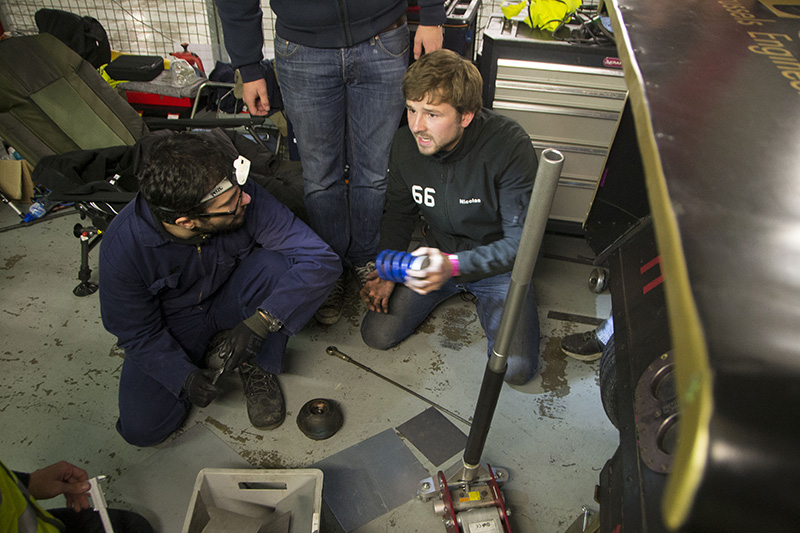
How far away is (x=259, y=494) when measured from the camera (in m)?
1.42

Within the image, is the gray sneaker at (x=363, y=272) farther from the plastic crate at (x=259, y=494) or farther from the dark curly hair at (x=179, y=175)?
the plastic crate at (x=259, y=494)

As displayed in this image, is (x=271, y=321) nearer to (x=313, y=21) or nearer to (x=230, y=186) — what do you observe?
(x=230, y=186)

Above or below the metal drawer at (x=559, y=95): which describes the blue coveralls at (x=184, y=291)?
below

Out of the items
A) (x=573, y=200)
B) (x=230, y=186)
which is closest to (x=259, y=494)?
(x=230, y=186)

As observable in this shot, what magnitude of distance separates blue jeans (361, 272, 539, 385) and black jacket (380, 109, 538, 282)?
0.62 ft

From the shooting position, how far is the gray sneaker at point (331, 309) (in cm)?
210

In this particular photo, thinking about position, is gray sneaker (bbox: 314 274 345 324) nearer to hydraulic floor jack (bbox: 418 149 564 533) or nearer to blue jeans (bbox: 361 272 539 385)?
blue jeans (bbox: 361 272 539 385)

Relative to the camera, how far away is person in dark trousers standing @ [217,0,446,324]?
1.79 metres

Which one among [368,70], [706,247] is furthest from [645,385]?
[368,70]

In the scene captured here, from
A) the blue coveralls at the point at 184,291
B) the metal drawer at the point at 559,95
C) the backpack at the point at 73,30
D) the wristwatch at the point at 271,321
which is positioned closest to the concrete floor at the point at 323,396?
the blue coveralls at the point at 184,291

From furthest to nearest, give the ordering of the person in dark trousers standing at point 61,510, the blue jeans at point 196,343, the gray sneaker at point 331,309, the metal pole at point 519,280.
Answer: the gray sneaker at point 331,309 → the blue jeans at point 196,343 → the person in dark trousers standing at point 61,510 → the metal pole at point 519,280

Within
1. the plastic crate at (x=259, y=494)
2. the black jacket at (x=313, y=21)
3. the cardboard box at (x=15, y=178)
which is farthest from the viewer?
the cardboard box at (x=15, y=178)

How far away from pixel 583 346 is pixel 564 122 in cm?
100

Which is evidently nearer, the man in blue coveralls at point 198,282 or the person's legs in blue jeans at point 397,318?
the man in blue coveralls at point 198,282
